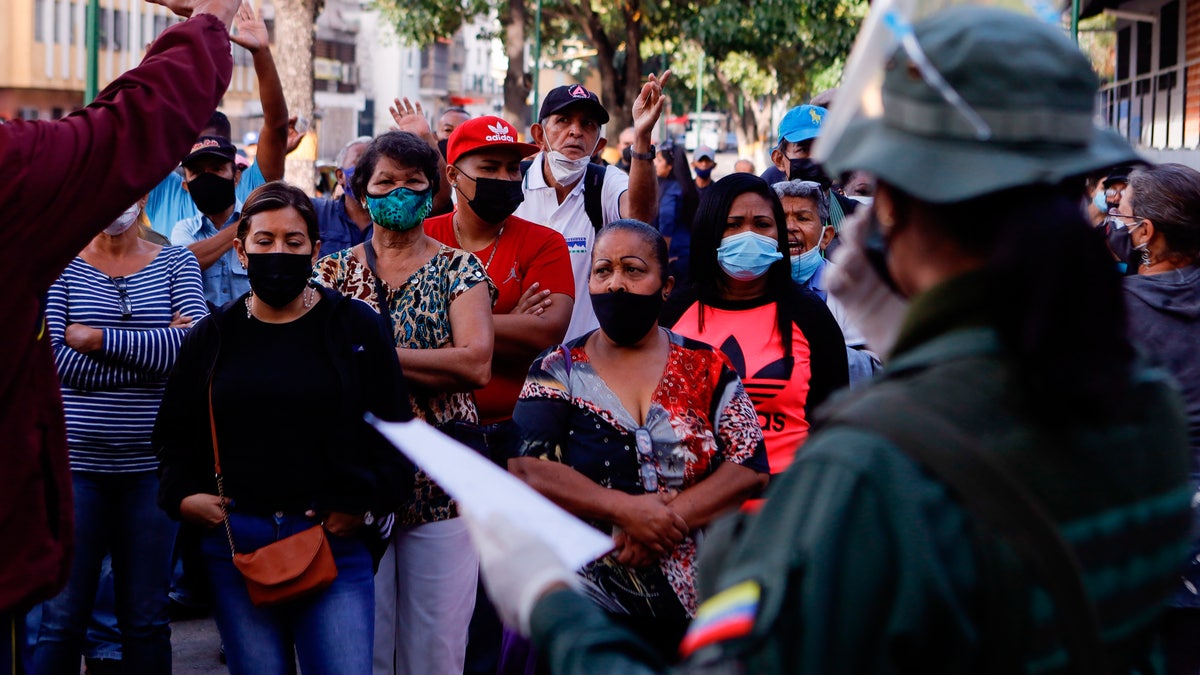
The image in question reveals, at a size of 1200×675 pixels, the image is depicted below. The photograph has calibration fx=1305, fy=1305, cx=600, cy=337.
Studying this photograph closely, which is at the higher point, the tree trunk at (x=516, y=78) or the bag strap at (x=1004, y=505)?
the tree trunk at (x=516, y=78)

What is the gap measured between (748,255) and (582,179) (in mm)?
2041

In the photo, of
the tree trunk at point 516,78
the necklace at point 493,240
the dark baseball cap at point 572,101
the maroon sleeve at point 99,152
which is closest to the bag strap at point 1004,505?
the maroon sleeve at point 99,152

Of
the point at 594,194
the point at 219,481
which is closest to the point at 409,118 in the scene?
the point at 594,194

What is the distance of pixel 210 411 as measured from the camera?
4297mm

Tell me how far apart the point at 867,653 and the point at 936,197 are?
552mm

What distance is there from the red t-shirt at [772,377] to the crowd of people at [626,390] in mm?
12

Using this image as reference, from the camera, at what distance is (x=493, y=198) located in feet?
18.9

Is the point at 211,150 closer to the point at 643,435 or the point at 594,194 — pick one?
the point at 594,194

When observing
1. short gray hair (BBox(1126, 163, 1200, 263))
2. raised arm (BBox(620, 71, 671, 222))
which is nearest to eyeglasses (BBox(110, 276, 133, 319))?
raised arm (BBox(620, 71, 671, 222))

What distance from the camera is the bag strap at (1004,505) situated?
4.90 feet

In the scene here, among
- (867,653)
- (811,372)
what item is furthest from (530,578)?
(811,372)

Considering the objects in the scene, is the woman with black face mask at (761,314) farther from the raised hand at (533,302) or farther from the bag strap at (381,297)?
the bag strap at (381,297)

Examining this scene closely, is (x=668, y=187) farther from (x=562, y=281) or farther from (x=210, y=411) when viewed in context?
(x=210, y=411)

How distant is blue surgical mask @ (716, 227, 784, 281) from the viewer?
4965 mm
